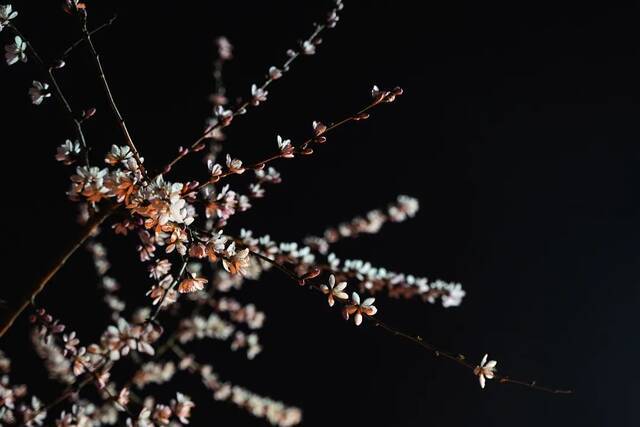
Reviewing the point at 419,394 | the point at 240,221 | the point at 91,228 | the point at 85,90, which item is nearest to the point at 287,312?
the point at 240,221

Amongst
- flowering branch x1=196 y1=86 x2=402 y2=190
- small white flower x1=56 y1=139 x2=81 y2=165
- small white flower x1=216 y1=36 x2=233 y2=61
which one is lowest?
small white flower x1=56 y1=139 x2=81 y2=165

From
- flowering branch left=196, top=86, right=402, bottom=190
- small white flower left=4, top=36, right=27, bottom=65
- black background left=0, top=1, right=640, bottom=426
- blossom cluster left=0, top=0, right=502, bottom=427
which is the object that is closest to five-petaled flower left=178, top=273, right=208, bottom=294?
blossom cluster left=0, top=0, right=502, bottom=427

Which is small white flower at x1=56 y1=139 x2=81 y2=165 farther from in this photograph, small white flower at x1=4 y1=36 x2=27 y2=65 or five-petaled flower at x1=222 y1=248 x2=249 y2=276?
five-petaled flower at x1=222 y1=248 x2=249 y2=276

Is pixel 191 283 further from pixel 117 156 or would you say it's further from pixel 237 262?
pixel 117 156

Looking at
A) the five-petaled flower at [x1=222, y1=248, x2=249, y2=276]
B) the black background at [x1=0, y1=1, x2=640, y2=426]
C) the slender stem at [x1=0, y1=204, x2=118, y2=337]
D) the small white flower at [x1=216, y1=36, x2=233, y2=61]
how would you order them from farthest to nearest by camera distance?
the black background at [x1=0, y1=1, x2=640, y2=426], the small white flower at [x1=216, y1=36, x2=233, y2=61], the slender stem at [x1=0, y1=204, x2=118, y2=337], the five-petaled flower at [x1=222, y1=248, x2=249, y2=276]

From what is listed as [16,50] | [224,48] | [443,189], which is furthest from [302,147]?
[443,189]

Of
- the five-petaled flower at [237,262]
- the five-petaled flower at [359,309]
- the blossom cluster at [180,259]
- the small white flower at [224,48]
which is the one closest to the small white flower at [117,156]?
the blossom cluster at [180,259]

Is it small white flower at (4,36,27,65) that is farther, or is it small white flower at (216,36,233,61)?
small white flower at (216,36,233,61)

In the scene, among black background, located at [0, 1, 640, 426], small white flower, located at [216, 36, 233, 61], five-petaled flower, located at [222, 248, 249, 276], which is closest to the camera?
five-petaled flower, located at [222, 248, 249, 276]

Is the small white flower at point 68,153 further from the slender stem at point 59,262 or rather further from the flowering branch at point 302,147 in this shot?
the flowering branch at point 302,147

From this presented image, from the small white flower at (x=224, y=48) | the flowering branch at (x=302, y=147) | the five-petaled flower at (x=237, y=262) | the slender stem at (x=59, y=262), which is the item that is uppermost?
the small white flower at (x=224, y=48)
